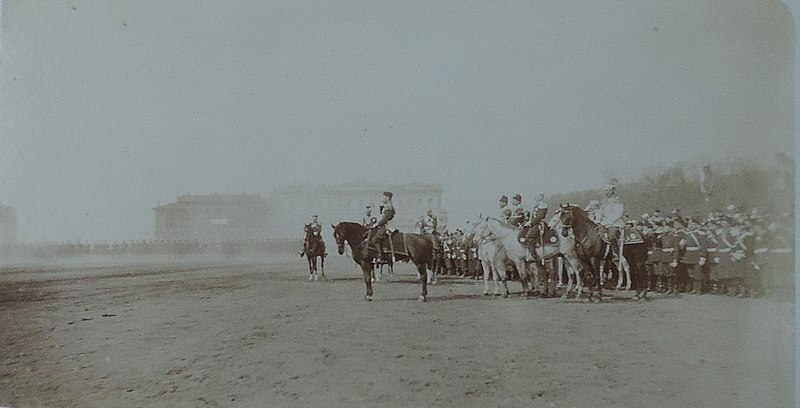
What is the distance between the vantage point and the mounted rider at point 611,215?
3.08 m

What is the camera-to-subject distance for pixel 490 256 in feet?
11.3

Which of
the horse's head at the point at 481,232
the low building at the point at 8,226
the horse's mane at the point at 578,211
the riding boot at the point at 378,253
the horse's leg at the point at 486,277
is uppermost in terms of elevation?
the low building at the point at 8,226

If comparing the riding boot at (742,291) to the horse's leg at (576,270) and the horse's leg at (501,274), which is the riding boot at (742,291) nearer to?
the horse's leg at (576,270)

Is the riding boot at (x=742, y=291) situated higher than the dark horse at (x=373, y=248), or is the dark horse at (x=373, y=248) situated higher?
the dark horse at (x=373, y=248)

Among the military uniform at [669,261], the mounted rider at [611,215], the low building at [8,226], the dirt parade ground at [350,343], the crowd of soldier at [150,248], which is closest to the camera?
the dirt parade ground at [350,343]

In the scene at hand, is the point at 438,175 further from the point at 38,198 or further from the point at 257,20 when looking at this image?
the point at 38,198

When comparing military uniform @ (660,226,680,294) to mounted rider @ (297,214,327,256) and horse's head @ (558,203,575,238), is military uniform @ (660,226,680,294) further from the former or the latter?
mounted rider @ (297,214,327,256)

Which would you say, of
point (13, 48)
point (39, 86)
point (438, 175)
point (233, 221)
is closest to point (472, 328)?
point (438, 175)

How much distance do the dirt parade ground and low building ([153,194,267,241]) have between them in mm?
159

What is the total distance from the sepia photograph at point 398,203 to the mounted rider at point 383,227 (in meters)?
0.01

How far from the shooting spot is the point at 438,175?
320 cm

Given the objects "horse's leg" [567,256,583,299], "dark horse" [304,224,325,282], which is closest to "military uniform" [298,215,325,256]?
"dark horse" [304,224,325,282]

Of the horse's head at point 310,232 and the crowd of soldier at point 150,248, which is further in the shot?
the crowd of soldier at point 150,248

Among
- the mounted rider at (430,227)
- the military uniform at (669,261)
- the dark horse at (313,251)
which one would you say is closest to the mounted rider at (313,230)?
the dark horse at (313,251)
